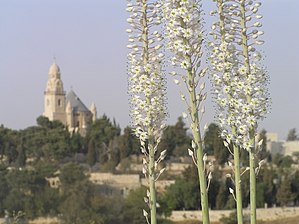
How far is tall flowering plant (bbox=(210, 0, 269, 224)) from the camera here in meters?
3.96

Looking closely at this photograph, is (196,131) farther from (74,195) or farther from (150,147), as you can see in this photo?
(74,195)

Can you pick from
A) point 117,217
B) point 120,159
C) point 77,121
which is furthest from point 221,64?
point 77,121

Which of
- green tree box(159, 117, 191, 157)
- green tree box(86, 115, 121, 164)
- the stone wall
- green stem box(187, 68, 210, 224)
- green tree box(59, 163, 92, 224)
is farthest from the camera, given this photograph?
green tree box(86, 115, 121, 164)

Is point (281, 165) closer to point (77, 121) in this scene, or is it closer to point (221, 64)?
point (77, 121)

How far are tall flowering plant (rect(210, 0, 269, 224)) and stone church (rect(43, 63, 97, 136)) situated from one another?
52043mm

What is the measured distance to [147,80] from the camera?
3.97m

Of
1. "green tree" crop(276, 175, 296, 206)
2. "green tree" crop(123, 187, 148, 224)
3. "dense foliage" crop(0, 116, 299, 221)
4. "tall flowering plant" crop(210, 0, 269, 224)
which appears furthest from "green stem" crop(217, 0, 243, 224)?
"green tree" crop(276, 175, 296, 206)

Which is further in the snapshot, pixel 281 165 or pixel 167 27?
pixel 281 165

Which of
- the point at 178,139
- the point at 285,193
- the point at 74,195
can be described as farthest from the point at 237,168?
the point at 178,139

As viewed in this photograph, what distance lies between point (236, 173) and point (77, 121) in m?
54.7

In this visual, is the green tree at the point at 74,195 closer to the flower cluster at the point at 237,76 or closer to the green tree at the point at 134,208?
the green tree at the point at 134,208

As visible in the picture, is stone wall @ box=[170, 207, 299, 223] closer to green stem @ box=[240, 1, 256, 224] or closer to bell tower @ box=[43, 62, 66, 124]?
green stem @ box=[240, 1, 256, 224]

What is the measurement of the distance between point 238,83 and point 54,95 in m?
53.5

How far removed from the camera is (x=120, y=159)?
1549 inches
